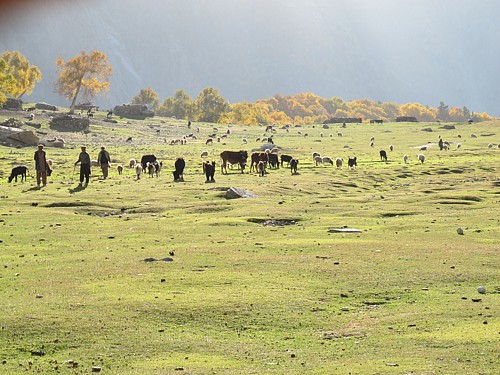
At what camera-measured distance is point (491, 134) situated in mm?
121875

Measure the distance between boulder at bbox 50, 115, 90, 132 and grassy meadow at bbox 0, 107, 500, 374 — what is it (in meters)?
60.2

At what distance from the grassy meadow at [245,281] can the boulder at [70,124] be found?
60.2 m

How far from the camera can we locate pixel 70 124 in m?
106

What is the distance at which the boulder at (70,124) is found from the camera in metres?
105

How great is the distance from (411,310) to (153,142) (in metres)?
85.8

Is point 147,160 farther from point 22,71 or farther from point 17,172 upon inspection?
point 22,71

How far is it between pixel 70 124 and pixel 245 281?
8918 centimetres

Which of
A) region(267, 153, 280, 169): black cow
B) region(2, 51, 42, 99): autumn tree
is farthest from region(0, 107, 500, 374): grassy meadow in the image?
region(2, 51, 42, 99): autumn tree

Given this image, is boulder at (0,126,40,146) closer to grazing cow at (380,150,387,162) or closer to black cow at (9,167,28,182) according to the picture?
black cow at (9,167,28,182)

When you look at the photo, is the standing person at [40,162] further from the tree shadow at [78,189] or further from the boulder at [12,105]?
the boulder at [12,105]

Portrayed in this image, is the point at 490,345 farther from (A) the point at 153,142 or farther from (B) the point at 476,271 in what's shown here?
(A) the point at 153,142

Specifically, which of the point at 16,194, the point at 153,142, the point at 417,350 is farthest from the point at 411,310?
the point at 153,142

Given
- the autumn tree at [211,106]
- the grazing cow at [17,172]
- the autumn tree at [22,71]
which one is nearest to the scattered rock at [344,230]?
the grazing cow at [17,172]

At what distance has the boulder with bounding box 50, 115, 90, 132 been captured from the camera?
4144 inches
